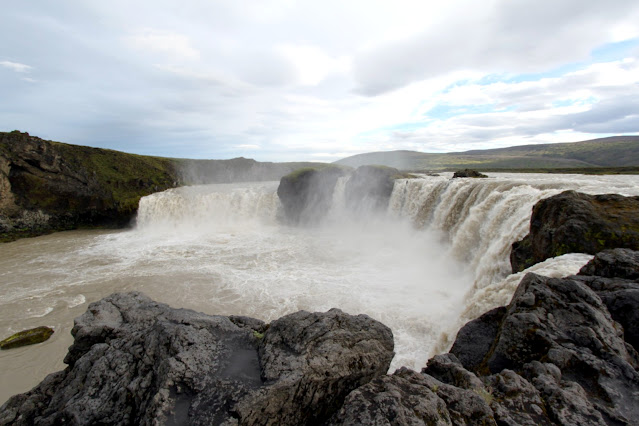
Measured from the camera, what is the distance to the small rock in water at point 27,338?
39.2ft

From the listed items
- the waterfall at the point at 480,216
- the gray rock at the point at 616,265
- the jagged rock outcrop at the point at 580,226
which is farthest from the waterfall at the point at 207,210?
the gray rock at the point at 616,265

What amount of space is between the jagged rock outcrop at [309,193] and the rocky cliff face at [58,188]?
21.5 metres

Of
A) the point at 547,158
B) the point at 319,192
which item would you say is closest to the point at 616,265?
the point at 319,192

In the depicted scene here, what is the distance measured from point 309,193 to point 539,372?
34.7m

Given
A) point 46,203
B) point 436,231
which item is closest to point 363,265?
point 436,231

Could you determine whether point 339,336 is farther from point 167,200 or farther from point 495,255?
point 167,200

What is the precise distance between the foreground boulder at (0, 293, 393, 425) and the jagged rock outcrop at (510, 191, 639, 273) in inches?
348

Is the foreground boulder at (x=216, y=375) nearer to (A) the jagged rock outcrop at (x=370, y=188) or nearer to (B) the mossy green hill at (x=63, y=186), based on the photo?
(A) the jagged rock outcrop at (x=370, y=188)

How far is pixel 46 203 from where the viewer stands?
3678 centimetres

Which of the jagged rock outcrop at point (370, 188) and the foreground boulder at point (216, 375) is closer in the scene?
the foreground boulder at point (216, 375)

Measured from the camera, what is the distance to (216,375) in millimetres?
4000

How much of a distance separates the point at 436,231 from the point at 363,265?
6.42 metres

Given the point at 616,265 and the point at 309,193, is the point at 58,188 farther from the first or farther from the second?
the point at 616,265

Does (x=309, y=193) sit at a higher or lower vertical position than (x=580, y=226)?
lower
